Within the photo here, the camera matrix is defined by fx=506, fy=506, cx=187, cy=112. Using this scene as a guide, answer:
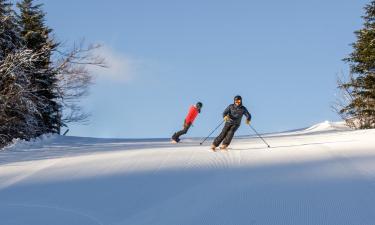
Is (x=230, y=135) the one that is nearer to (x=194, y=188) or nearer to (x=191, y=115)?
(x=191, y=115)

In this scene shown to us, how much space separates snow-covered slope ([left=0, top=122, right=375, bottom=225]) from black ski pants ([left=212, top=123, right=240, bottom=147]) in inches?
58.2

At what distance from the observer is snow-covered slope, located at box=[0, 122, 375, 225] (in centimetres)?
704

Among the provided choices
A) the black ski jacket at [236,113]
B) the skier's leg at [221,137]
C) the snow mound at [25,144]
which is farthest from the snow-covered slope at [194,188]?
the snow mound at [25,144]

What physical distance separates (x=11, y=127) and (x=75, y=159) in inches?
525

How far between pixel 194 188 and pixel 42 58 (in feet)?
75.3

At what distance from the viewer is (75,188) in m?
9.23

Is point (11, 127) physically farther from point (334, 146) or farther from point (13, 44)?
point (334, 146)

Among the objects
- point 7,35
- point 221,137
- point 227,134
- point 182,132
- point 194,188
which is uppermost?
point 7,35

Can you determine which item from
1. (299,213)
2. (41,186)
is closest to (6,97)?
(41,186)

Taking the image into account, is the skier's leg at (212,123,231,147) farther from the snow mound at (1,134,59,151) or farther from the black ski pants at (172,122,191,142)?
the snow mound at (1,134,59,151)

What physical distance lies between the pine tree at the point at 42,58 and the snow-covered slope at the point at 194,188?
16.0m

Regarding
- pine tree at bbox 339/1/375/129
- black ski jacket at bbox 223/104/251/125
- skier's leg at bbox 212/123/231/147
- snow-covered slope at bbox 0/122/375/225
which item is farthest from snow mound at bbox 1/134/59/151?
pine tree at bbox 339/1/375/129

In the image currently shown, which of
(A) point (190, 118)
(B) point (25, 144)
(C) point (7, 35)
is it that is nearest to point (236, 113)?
(A) point (190, 118)

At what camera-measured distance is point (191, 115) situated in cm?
1938
